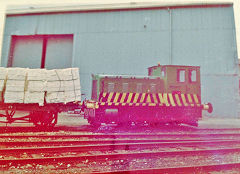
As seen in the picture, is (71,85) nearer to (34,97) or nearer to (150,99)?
(34,97)

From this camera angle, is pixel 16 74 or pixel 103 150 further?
pixel 16 74

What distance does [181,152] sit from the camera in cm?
528

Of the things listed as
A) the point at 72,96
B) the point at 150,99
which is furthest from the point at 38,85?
the point at 150,99

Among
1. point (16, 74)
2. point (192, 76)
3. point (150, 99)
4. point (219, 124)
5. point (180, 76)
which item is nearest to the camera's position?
point (16, 74)

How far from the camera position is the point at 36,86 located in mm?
7781

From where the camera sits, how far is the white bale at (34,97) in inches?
302

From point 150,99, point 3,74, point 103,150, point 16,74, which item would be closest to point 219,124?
point 150,99

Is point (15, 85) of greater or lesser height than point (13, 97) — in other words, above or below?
above

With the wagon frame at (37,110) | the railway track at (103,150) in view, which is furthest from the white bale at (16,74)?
the railway track at (103,150)

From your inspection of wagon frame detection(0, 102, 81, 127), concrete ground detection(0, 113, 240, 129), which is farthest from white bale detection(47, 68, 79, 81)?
concrete ground detection(0, 113, 240, 129)

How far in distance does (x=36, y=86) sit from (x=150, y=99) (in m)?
5.55

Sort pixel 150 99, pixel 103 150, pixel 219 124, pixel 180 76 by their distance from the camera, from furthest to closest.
A: pixel 219 124
pixel 180 76
pixel 150 99
pixel 103 150

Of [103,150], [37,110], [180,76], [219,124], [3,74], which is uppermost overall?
[180,76]

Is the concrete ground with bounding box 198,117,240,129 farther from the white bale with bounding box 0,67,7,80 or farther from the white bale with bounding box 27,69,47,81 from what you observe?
the white bale with bounding box 0,67,7,80
